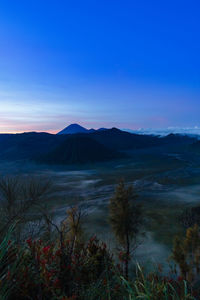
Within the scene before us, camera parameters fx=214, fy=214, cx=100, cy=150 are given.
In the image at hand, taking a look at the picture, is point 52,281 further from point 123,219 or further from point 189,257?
point 189,257

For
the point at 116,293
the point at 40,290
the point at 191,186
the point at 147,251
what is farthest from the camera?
the point at 191,186

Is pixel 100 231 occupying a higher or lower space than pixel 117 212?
lower

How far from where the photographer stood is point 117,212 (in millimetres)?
21531

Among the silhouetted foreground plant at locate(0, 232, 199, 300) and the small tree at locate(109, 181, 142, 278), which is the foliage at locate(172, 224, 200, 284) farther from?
the silhouetted foreground plant at locate(0, 232, 199, 300)

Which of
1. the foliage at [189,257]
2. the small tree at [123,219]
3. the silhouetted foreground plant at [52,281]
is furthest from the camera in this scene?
the small tree at [123,219]

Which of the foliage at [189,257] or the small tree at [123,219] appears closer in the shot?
the foliage at [189,257]

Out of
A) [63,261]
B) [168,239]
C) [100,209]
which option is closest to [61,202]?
[100,209]

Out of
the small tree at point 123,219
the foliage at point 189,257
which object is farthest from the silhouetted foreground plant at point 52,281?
the small tree at point 123,219

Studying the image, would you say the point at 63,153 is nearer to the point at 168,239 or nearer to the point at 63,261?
the point at 168,239

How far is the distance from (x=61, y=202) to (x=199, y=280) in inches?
1471

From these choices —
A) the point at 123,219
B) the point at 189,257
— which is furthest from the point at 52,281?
the point at 189,257

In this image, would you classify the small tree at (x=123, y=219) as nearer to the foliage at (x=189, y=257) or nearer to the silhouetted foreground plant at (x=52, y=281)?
the foliage at (x=189, y=257)

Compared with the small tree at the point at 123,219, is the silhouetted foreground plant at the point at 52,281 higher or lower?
higher

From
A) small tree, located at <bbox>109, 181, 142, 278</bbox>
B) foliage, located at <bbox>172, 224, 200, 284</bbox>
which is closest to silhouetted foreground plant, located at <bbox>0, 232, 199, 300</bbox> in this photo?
foliage, located at <bbox>172, 224, 200, 284</bbox>
